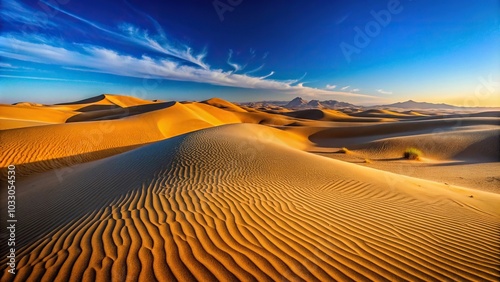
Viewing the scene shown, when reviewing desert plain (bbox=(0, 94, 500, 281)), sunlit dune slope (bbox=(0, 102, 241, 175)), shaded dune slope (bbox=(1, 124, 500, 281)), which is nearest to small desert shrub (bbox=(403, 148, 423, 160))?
desert plain (bbox=(0, 94, 500, 281))

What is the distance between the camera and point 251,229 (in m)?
3.43

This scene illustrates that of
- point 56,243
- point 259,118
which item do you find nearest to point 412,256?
point 56,243

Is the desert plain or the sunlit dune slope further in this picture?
the sunlit dune slope

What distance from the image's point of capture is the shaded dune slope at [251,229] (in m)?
2.59

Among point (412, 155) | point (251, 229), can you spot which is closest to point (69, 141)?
point (251, 229)

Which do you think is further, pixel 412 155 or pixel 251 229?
pixel 412 155

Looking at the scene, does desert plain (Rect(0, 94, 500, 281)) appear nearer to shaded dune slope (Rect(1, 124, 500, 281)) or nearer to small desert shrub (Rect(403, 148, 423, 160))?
shaded dune slope (Rect(1, 124, 500, 281))

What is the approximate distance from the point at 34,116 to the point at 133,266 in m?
34.1

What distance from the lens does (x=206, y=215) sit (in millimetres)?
3797

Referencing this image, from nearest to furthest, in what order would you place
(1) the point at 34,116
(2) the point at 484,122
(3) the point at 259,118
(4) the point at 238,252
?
(4) the point at 238,252 < (2) the point at 484,122 < (1) the point at 34,116 < (3) the point at 259,118

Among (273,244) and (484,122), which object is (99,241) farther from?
(484,122)

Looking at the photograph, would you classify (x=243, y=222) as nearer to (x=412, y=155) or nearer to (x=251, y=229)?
(x=251, y=229)

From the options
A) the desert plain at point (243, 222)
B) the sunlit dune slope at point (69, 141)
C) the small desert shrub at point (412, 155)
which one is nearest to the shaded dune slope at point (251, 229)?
the desert plain at point (243, 222)

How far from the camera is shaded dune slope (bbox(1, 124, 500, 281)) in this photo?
259cm
